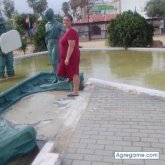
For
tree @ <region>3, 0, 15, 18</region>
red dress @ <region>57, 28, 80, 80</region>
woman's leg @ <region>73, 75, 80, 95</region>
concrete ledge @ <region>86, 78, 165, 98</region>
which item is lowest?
concrete ledge @ <region>86, 78, 165, 98</region>

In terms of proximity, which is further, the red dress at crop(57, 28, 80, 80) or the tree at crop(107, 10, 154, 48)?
the tree at crop(107, 10, 154, 48)

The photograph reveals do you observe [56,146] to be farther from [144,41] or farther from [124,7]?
[124,7]

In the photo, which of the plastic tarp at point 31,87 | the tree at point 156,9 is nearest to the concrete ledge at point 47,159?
the plastic tarp at point 31,87

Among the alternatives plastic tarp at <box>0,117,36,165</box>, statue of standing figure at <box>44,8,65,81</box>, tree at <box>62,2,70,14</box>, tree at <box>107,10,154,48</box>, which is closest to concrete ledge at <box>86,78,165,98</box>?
statue of standing figure at <box>44,8,65,81</box>

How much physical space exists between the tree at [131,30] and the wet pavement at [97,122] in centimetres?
862

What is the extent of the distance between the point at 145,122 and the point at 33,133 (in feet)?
5.71

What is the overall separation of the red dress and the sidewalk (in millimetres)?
662

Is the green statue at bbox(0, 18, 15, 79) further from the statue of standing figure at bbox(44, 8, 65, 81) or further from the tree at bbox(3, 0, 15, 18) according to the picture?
the tree at bbox(3, 0, 15, 18)

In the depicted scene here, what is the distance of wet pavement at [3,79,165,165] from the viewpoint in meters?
3.83

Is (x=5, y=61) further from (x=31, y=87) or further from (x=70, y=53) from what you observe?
(x=70, y=53)

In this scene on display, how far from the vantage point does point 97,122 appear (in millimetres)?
4828

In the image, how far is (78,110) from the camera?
5477mm

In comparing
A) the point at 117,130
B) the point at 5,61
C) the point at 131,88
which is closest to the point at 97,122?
the point at 117,130

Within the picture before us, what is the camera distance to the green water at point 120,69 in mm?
8159
